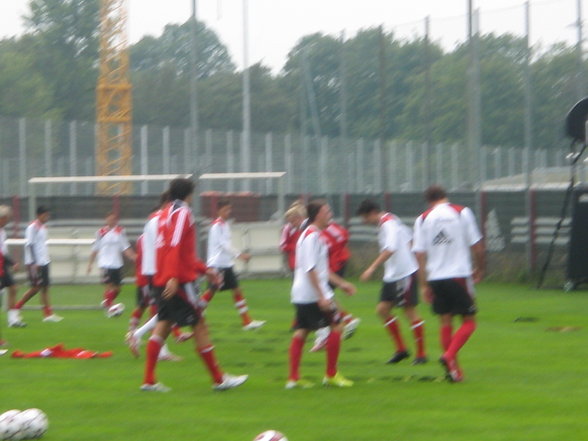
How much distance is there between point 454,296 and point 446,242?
49 centimetres

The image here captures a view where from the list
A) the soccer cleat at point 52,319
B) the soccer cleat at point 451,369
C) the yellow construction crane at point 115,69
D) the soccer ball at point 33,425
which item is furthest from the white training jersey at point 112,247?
the yellow construction crane at point 115,69

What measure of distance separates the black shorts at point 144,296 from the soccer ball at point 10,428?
23.6 ft

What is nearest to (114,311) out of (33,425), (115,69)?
(33,425)

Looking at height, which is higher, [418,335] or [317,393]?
[418,335]

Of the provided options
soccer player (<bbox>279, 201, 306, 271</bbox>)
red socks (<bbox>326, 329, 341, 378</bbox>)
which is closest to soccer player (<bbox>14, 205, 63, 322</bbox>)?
soccer player (<bbox>279, 201, 306, 271</bbox>)

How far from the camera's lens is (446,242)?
1327cm

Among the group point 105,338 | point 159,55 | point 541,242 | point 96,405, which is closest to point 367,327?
point 105,338

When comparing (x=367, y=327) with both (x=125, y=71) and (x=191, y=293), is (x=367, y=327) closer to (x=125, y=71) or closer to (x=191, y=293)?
(x=191, y=293)

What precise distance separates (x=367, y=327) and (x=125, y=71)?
55.3m

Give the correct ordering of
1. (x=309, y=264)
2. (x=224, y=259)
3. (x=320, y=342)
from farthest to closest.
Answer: (x=224, y=259) → (x=320, y=342) → (x=309, y=264)

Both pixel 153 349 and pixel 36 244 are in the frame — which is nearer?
pixel 153 349

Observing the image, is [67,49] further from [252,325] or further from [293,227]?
[293,227]

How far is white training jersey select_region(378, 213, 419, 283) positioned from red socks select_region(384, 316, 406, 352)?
1.33ft

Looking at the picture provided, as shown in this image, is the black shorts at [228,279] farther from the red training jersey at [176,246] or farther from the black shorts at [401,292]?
the red training jersey at [176,246]
